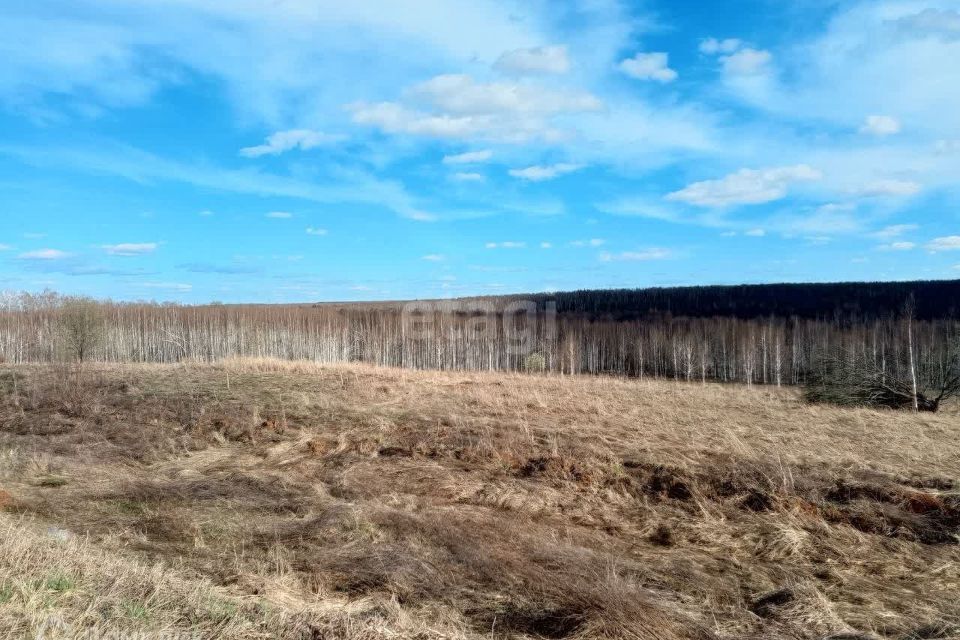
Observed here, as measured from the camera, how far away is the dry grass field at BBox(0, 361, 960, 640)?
4.44m

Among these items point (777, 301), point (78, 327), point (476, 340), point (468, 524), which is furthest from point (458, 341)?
point (777, 301)

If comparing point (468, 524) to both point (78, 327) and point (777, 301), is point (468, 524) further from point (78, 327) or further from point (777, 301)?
point (777, 301)

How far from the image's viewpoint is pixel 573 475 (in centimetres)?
938

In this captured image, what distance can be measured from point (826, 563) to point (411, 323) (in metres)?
55.3

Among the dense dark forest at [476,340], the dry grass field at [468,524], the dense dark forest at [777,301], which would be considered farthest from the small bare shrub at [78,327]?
the dense dark forest at [777,301]

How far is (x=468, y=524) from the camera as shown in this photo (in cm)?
713

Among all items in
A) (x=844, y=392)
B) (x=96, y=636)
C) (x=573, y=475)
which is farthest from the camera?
(x=844, y=392)

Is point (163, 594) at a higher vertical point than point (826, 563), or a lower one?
higher

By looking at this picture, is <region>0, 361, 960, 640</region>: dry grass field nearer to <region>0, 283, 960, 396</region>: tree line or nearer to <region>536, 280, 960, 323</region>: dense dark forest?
<region>0, 283, 960, 396</region>: tree line

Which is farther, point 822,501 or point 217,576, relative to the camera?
point 822,501

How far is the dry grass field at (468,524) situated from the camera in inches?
175

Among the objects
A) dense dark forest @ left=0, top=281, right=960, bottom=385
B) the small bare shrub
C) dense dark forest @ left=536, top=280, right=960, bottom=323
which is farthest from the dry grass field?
dense dark forest @ left=536, top=280, right=960, bottom=323

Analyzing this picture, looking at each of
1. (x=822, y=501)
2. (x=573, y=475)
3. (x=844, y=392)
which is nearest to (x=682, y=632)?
(x=822, y=501)

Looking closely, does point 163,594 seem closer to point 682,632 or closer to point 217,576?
point 217,576
